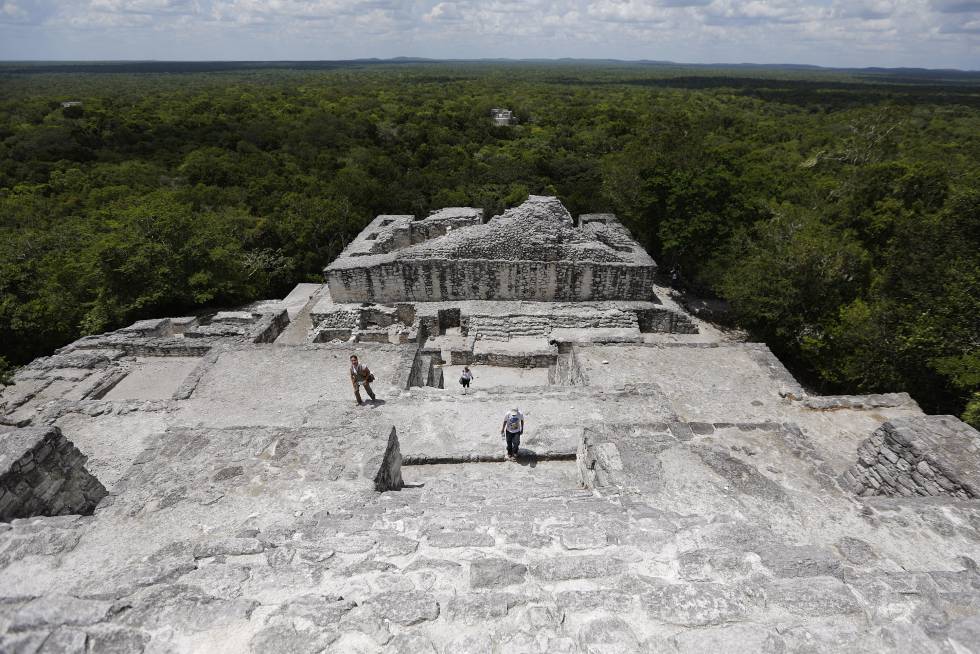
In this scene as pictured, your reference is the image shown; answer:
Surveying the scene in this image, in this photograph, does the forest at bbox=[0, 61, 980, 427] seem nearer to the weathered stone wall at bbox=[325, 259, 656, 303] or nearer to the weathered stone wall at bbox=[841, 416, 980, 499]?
the weathered stone wall at bbox=[841, 416, 980, 499]

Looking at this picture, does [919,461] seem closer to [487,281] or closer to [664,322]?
[664,322]

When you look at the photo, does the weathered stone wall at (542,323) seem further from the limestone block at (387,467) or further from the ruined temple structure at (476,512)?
→ the limestone block at (387,467)

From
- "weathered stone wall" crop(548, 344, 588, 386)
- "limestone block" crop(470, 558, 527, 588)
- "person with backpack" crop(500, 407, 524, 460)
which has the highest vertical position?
"limestone block" crop(470, 558, 527, 588)

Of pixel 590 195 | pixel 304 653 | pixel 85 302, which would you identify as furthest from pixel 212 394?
pixel 590 195

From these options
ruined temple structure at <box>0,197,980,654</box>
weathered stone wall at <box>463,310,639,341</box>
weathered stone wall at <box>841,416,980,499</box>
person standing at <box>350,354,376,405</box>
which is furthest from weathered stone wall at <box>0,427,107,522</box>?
weathered stone wall at <box>463,310,639,341</box>

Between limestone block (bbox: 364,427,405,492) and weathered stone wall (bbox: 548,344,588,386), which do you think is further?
weathered stone wall (bbox: 548,344,588,386)

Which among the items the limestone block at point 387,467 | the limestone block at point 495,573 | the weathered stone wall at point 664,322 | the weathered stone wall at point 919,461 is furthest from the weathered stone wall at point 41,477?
the weathered stone wall at point 664,322

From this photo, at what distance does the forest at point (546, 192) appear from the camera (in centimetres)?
1087

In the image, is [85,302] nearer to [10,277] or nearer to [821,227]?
[10,277]

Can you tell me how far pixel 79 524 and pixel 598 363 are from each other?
805cm

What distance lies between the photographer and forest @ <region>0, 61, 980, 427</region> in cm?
1087

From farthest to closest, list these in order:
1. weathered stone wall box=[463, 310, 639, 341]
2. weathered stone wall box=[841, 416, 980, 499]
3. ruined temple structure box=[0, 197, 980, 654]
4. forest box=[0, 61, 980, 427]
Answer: weathered stone wall box=[463, 310, 639, 341]
forest box=[0, 61, 980, 427]
weathered stone wall box=[841, 416, 980, 499]
ruined temple structure box=[0, 197, 980, 654]

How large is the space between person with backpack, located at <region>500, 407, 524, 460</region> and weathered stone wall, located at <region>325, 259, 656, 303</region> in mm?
7933

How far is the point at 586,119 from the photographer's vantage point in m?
45.8
